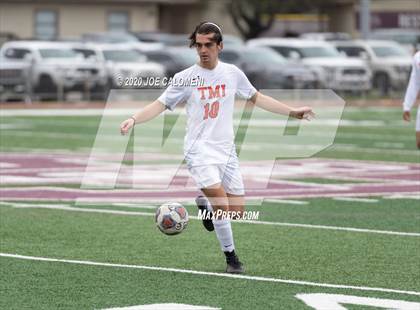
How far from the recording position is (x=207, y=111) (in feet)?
33.9

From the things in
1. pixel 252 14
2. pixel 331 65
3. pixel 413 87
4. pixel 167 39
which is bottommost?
pixel 252 14

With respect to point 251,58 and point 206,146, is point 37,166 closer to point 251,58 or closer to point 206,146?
point 206,146

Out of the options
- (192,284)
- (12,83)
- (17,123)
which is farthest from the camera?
(12,83)

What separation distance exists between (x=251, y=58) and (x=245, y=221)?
2746 centimetres

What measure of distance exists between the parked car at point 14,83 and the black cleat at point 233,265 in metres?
27.2

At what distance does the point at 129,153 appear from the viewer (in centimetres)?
2236

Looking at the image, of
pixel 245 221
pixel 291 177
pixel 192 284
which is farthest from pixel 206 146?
pixel 291 177

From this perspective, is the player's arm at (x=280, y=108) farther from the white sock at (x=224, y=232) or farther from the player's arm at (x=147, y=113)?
the white sock at (x=224, y=232)

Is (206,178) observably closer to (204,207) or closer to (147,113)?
(204,207)

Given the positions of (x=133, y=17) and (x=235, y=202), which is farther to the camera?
(x=133, y=17)

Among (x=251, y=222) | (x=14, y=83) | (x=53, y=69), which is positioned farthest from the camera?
(x=53, y=69)

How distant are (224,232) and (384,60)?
1353 inches

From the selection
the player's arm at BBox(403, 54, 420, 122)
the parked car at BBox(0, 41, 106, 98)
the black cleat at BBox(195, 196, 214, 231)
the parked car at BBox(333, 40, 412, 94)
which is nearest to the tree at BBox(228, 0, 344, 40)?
the parked car at BBox(333, 40, 412, 94)

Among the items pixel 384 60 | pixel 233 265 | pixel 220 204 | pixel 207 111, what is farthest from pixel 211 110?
pixel 384 60
